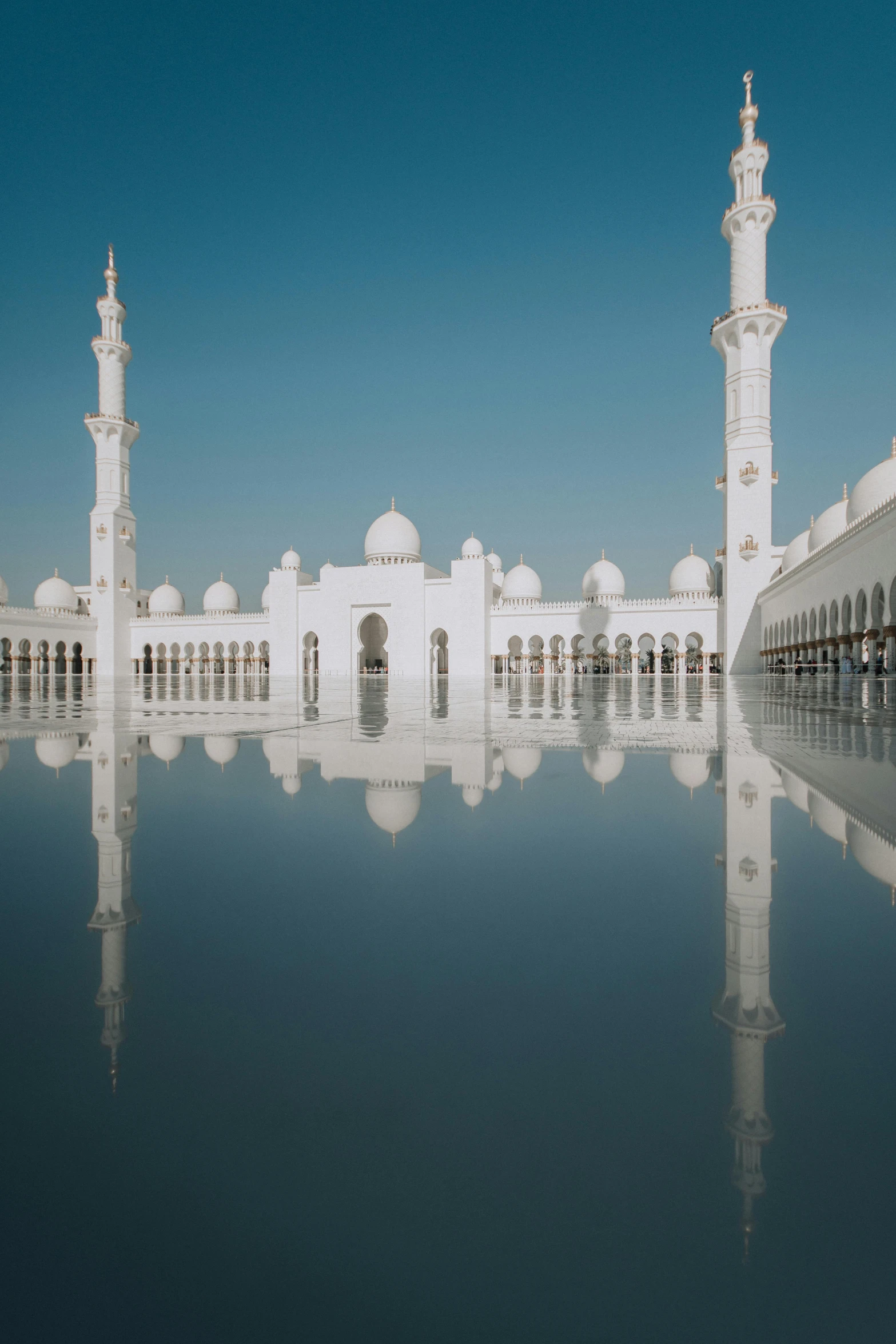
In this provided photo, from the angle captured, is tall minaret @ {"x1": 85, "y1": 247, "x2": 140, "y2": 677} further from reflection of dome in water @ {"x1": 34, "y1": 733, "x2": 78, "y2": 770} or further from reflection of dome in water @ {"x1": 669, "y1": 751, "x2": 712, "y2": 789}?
reflection of dome in water @ {"x1": 669, "y1": 751, "x2": 712, "y2": 789}

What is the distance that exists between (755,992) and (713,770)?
62.2 inches

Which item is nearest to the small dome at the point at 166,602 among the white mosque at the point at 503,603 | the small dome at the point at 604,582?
the white mosque at the point at 503,603

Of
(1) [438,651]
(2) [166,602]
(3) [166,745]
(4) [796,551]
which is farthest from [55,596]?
(3) [166,745]

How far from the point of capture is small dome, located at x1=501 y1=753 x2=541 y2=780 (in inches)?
90.8

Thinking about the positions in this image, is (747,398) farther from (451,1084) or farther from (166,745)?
(451,1084)

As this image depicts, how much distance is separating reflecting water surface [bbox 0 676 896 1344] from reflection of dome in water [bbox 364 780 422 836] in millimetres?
123

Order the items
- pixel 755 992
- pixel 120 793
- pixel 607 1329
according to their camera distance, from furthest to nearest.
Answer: pixel 120 793, pixel 755 992, pixel 607 1329

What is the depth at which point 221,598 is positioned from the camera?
135 feet

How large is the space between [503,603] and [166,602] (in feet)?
61.6

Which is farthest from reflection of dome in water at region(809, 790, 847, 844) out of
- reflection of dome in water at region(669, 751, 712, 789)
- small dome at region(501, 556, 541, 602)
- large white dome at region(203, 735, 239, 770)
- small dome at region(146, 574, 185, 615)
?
small dome at region(146, 574, 185, 615)

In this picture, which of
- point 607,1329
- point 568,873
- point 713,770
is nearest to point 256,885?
point 568,873

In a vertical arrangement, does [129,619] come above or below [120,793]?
above

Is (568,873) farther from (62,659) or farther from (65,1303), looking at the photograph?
(62,659)

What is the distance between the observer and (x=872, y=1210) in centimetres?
49
